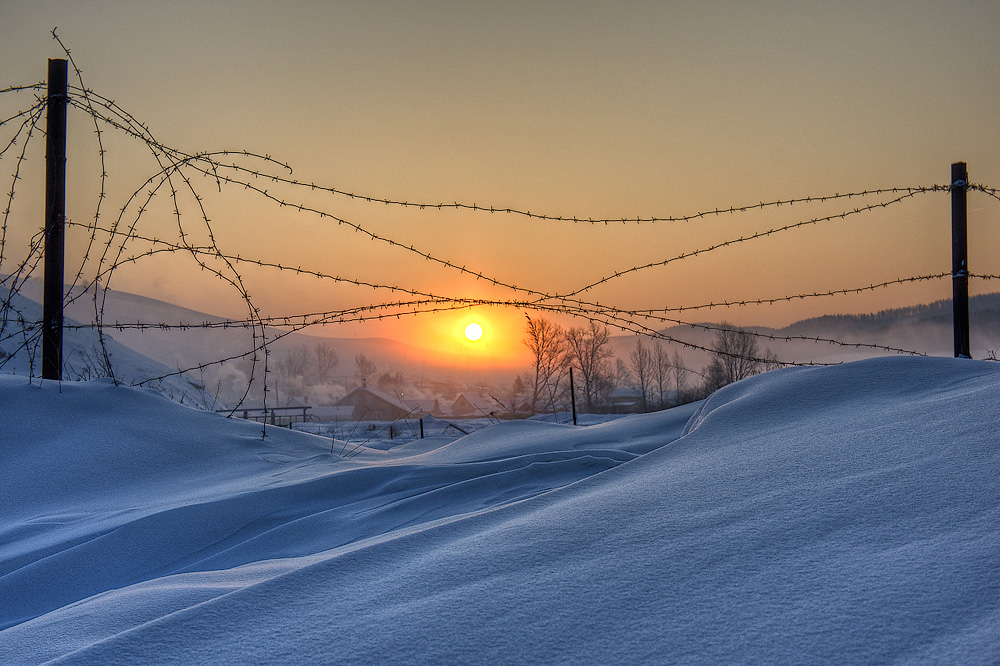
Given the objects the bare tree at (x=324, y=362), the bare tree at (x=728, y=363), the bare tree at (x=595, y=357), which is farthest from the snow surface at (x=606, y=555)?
the bare tree at (x=324, y=362)

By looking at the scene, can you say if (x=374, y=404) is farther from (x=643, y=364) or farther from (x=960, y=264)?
(x=960, y=264)

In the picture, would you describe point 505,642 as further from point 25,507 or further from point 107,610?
point 25,507

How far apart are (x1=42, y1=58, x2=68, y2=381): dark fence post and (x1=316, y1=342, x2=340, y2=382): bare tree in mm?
107986

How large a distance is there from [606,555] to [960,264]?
4.44 m

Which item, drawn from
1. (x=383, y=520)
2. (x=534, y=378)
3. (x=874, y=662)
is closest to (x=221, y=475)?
(x=383, y=520)

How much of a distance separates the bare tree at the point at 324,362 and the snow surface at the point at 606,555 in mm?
110629

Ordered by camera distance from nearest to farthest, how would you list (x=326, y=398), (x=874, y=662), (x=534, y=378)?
1. (x=874, y=662)
2. (x=534, y=378)
3. (x=326, y=398)

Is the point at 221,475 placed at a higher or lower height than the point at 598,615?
lower

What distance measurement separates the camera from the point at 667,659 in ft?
2.98

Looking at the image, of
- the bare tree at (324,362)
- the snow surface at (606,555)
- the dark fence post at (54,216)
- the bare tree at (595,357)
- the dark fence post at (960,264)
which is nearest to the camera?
the snow surface at (606,555)

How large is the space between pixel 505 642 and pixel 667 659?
0.26 meters

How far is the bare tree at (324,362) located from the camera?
362 feet

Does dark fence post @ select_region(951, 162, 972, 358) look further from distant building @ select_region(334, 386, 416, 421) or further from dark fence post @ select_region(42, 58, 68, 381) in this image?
distant building @ select_region(334, 386, 416, 421)

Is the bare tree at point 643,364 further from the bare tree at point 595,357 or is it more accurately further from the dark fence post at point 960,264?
the dark fence post at point 960,264
